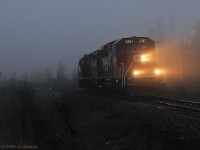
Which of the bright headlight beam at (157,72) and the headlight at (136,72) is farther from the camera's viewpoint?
the bright headlight beam at (157,72)

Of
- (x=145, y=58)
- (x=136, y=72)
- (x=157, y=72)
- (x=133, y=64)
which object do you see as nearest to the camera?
(x=136, y=72)

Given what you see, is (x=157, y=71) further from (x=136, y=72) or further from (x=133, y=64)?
(x=133, y=64)

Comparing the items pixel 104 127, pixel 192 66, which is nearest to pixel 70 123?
pixel 104 127

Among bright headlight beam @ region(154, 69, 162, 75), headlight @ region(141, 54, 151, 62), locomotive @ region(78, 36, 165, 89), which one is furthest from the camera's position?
headlight @ region(141, 54, 151, 62)

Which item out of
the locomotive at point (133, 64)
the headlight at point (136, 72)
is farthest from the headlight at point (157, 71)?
the headlight at point (136, 72)

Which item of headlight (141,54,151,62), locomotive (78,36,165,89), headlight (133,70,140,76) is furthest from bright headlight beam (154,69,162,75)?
headlight (133,70,140,76)

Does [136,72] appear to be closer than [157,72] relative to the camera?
Yes

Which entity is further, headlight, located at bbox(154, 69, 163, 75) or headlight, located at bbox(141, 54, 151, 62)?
headlight, located at bbox(141, 54, 151, 62)

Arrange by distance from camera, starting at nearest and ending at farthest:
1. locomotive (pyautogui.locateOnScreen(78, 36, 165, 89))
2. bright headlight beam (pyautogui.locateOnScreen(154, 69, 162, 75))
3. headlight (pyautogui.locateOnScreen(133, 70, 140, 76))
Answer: locomotive (pyautogui.locateOnScreen(78, 36, 165, 89)) → headlight (pyautogui.locateOnScreen(133, 70, 140, 76)) → bright headlight beam (pyautogui.locateOnScreen(154, 69, 162, 75))

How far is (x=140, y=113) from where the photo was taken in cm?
1736

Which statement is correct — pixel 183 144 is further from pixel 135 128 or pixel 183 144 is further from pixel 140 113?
pixel 140 113

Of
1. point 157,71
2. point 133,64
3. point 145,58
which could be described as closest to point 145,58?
point 145,58

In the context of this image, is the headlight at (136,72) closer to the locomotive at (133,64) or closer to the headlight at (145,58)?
the locomotive at (133,64)

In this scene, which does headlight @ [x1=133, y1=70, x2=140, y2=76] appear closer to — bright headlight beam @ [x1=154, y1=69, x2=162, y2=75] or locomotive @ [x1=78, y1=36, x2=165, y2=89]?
locomotive @ [x1=78, y1=36, x2=165, y2=89]
